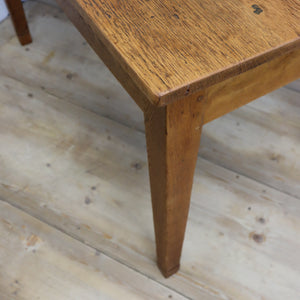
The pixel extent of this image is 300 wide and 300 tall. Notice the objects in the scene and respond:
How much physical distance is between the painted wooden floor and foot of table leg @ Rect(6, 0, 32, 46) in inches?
4.2

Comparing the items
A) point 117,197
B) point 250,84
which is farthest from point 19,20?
Answer: point 250,84

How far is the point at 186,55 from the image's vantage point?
354mm

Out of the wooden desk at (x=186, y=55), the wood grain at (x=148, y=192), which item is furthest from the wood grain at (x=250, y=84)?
the wood grain at (x=148, y=192)

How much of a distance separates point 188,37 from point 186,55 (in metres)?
0.03

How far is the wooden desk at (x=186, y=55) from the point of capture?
34 centimetres

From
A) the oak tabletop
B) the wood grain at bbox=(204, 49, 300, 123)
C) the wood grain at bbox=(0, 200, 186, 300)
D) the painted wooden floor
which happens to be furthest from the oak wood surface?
the oak tabletop

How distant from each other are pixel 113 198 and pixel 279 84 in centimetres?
53

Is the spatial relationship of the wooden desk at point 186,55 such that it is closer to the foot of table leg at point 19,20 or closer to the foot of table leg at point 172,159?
the foot of table leg at point 172,159

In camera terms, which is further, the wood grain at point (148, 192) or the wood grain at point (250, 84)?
the wood grain at point (148, 192)

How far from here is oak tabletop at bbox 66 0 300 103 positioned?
339mm

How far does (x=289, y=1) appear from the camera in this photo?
405 mm

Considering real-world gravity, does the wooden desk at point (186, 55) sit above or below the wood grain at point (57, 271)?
above

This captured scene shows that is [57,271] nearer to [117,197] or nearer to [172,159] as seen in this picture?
[117,197]

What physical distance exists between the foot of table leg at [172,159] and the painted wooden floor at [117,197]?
196 mm
